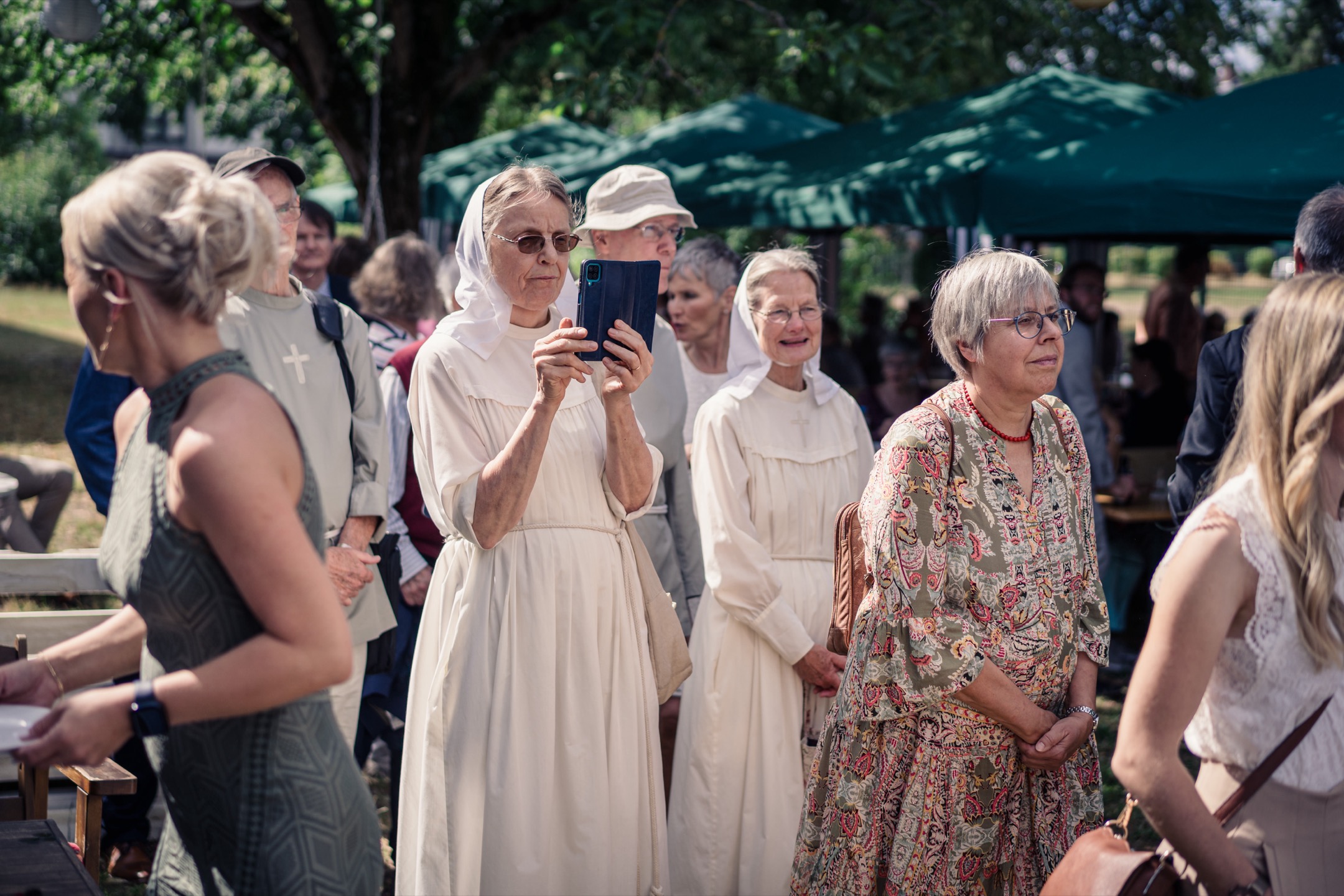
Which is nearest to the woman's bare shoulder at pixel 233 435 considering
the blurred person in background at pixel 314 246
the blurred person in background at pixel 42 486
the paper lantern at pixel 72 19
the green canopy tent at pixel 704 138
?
the blurred person in background at pixel 314 246

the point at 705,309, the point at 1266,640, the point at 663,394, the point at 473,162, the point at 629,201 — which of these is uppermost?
the point at 473,162

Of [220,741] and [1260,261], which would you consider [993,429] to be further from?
[1260,261]

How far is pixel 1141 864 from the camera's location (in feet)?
5.86

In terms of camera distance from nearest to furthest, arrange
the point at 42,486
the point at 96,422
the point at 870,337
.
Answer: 1. the point at 96,422
2. the point at 42,486
3. the point at 870,337

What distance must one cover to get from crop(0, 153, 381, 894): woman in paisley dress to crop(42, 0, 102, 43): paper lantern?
6.53 meters

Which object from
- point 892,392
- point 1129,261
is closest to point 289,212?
point 892,392

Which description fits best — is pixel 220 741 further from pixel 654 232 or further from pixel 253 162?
pixel 654 232

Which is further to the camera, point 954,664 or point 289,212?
point 289,212

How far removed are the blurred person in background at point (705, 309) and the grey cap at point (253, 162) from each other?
176 centimetres

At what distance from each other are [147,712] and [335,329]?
1628mm

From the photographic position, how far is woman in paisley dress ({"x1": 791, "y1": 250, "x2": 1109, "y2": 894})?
102 inches

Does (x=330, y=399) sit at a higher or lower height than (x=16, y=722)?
higher

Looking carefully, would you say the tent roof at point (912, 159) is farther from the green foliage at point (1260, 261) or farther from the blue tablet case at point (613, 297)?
the green foliage at point (1260, 261)

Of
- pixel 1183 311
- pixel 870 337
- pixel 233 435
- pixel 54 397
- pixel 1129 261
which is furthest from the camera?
pixel 1129 261
